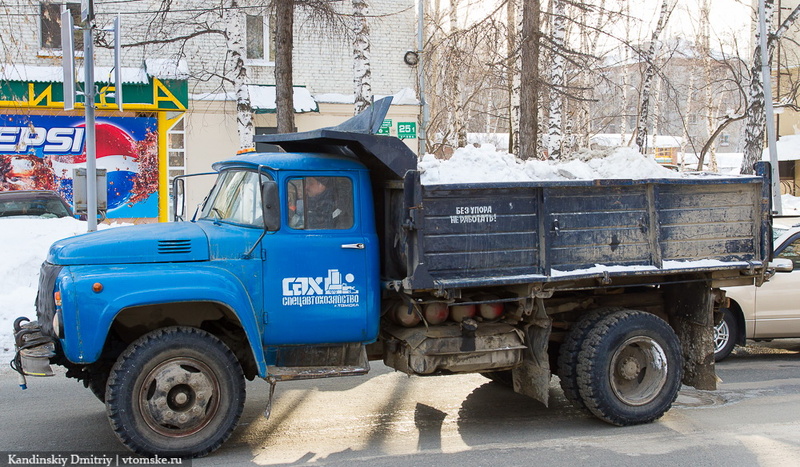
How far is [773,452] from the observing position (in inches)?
230

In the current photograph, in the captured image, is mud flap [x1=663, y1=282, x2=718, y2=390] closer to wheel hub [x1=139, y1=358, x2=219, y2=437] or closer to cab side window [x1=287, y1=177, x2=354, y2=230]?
cab side window [x1=287, y1=177, x2=354, y2=230]

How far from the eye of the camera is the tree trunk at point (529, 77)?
14.2 metres

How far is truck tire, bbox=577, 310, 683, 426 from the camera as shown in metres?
6.60

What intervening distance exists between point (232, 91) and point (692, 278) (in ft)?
54.8

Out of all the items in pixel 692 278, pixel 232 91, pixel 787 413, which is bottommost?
pixel 787 413

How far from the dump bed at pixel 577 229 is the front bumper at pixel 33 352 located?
266 cm

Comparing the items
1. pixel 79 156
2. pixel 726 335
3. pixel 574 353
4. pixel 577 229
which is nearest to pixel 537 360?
pixel 574 353

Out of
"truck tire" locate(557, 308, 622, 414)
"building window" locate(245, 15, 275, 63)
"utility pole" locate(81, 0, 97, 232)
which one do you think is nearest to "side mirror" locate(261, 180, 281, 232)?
"truck tire" locate(557, 308, 622, 414)

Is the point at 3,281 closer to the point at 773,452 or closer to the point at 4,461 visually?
the point at 4,461

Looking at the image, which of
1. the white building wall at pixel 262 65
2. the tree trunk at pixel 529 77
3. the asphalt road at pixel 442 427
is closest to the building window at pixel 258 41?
the white building wall at pixel 262 65

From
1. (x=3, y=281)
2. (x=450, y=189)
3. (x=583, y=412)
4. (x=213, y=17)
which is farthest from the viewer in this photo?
(x=213, y=17)

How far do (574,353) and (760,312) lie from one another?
3.69 m

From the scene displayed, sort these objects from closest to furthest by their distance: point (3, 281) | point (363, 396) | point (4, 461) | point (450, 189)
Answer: point (4, 461) → point (450, 189) → point (363, 396) → point (3, 281)

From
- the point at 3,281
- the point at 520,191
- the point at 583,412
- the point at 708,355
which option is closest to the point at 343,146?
the point at 520,191
